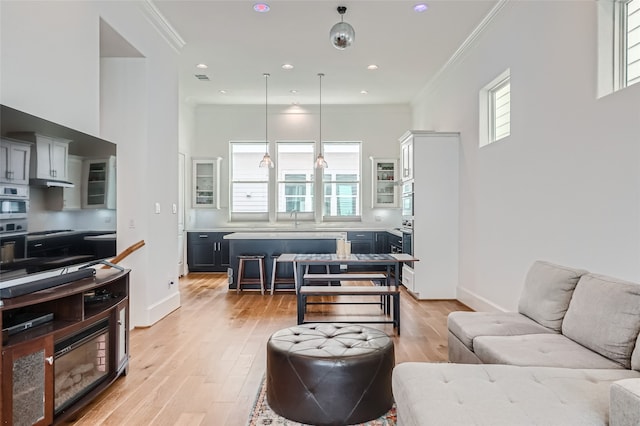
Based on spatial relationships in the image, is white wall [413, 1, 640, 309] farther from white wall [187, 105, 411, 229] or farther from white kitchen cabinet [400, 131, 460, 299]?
white wall [187, 105, 411, 229]

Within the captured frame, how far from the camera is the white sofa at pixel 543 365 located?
4.92ft

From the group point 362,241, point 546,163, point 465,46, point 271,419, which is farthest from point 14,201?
point 362,241

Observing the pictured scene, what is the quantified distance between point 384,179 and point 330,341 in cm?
609

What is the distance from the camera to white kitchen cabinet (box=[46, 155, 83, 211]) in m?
2.35

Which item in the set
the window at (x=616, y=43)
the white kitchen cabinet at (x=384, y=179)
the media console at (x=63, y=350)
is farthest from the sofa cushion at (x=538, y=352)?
the white kitchen cabinet at (x=384, y=179)

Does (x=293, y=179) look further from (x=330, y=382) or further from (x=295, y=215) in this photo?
(x=330, y=382)

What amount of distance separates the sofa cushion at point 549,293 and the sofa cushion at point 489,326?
64mm

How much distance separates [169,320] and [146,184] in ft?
5.02

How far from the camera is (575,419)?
1486mm

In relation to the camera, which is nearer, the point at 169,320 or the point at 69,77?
the point at 69,77

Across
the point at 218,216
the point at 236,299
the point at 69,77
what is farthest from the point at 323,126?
the point at 69,77

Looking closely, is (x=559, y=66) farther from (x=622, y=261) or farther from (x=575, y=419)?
(x=575, y=419)

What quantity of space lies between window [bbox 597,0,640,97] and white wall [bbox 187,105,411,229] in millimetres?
5546

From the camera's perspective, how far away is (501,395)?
1.65 m
